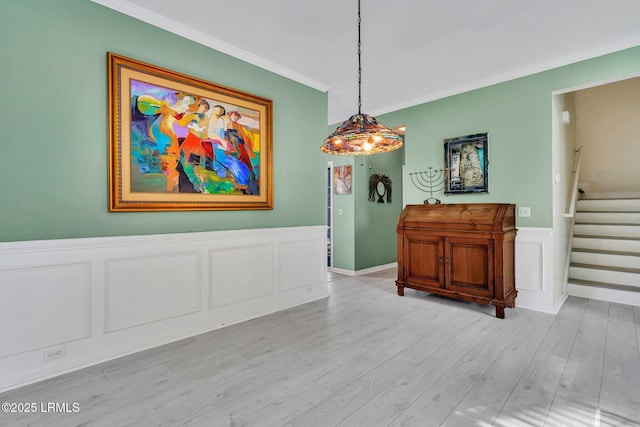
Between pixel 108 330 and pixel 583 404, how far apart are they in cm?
320

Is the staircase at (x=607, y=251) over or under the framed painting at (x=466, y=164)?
under

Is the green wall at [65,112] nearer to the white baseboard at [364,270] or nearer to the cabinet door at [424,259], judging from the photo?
the cabinet door at [424,259]

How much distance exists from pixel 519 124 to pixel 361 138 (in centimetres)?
241

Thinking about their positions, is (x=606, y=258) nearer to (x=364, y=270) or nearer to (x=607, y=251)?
(x=607, y=251)

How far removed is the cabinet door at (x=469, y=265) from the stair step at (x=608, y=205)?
314cm

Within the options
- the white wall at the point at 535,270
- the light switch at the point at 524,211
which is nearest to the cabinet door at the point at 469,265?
the white wall at the point at 535,270

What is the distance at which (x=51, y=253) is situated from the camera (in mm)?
2049

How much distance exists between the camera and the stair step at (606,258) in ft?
12.7

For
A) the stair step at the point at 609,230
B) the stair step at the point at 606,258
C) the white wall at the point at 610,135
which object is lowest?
the stair step at the point at 606,258

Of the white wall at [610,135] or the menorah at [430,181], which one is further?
the white wall at [610,135]

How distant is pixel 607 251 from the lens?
13.8 feet

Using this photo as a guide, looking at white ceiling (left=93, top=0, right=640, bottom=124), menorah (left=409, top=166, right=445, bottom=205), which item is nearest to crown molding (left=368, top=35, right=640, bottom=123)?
white ceiling (left=93, top=0, right=640, bottom=124)

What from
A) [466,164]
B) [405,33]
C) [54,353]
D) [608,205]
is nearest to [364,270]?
[466,164]

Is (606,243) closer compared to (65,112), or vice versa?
(65,112)
